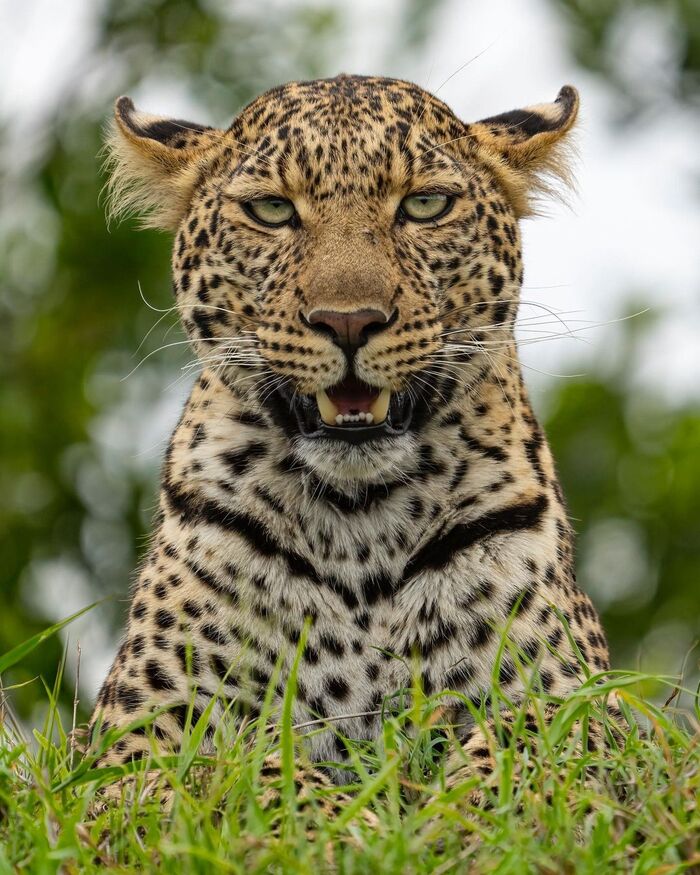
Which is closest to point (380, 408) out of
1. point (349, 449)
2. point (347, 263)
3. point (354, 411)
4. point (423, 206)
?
point (354, 411)

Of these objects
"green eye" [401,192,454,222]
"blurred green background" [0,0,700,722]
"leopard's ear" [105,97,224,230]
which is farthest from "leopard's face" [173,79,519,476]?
"blurred green background" [0,0,700,722]

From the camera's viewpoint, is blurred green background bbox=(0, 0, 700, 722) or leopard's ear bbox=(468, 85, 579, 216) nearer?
leopard's ear bbox=(468, 85, 579, 216)

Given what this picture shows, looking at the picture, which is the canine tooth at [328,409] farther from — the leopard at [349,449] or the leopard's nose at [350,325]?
the leopard's nose at [350,325]

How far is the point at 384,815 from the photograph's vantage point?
15.0 ft

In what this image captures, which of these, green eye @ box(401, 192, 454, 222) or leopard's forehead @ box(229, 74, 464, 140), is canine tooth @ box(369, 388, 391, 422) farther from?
leopard's forehead @ box(229, 74, 464, 140)

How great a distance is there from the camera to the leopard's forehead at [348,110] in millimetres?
7082

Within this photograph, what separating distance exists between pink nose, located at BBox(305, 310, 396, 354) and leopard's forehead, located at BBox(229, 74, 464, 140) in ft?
3.77

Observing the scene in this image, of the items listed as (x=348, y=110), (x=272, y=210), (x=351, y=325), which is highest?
(x=348, y=110)

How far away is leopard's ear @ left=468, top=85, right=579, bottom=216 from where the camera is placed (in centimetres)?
753

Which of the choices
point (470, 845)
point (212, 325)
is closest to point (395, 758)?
point (470, 845)

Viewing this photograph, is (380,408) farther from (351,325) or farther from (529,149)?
(529,149)

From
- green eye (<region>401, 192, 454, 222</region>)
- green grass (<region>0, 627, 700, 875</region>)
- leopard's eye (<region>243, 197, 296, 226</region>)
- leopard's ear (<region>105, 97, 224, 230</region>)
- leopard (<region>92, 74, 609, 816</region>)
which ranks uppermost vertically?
leopard's ear (<region>105, 97, 224, 230</region>)

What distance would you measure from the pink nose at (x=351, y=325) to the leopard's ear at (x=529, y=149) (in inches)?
61.9

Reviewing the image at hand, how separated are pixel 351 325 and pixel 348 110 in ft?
4.66
